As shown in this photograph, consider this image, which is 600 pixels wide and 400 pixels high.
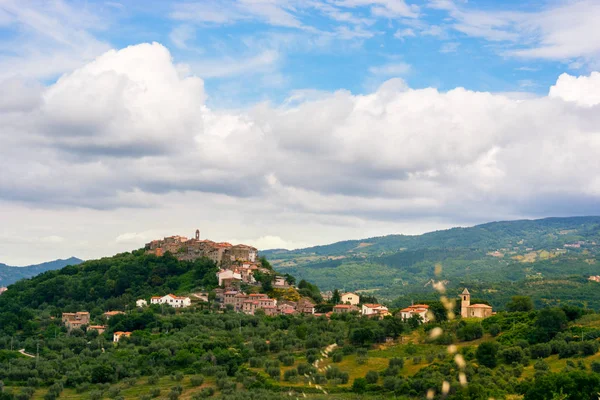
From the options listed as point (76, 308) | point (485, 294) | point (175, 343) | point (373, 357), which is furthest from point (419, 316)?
point (485, 294)

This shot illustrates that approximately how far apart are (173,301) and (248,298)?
955cm

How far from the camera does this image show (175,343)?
65312 millimetres

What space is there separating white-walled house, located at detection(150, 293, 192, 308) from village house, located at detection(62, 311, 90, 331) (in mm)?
8697

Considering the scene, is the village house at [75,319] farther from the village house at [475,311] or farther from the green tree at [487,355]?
the green tree at [487,355]

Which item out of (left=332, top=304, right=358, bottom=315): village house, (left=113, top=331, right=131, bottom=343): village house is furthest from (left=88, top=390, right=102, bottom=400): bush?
(left=332, top=304, right=358, bottom=315): village house

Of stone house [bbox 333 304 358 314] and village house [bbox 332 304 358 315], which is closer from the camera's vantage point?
village house [bbox 332 304 358 315]

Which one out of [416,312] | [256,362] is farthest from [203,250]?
[256,362]

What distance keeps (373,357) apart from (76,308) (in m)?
48.9

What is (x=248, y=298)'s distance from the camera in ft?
284

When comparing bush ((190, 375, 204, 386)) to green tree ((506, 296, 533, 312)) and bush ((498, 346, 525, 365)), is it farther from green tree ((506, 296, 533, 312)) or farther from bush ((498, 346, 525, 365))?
green tree ((506, 296, 533, 312))

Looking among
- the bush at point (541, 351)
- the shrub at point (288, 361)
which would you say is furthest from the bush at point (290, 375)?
the bush at point (541, 351)

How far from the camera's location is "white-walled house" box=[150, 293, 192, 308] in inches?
3339

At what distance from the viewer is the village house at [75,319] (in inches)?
3140

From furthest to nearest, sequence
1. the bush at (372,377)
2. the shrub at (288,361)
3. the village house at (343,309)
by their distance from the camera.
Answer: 1. the village house at (343,309)
2. the shrub at (288,361)
3. the bush at (372,377)
